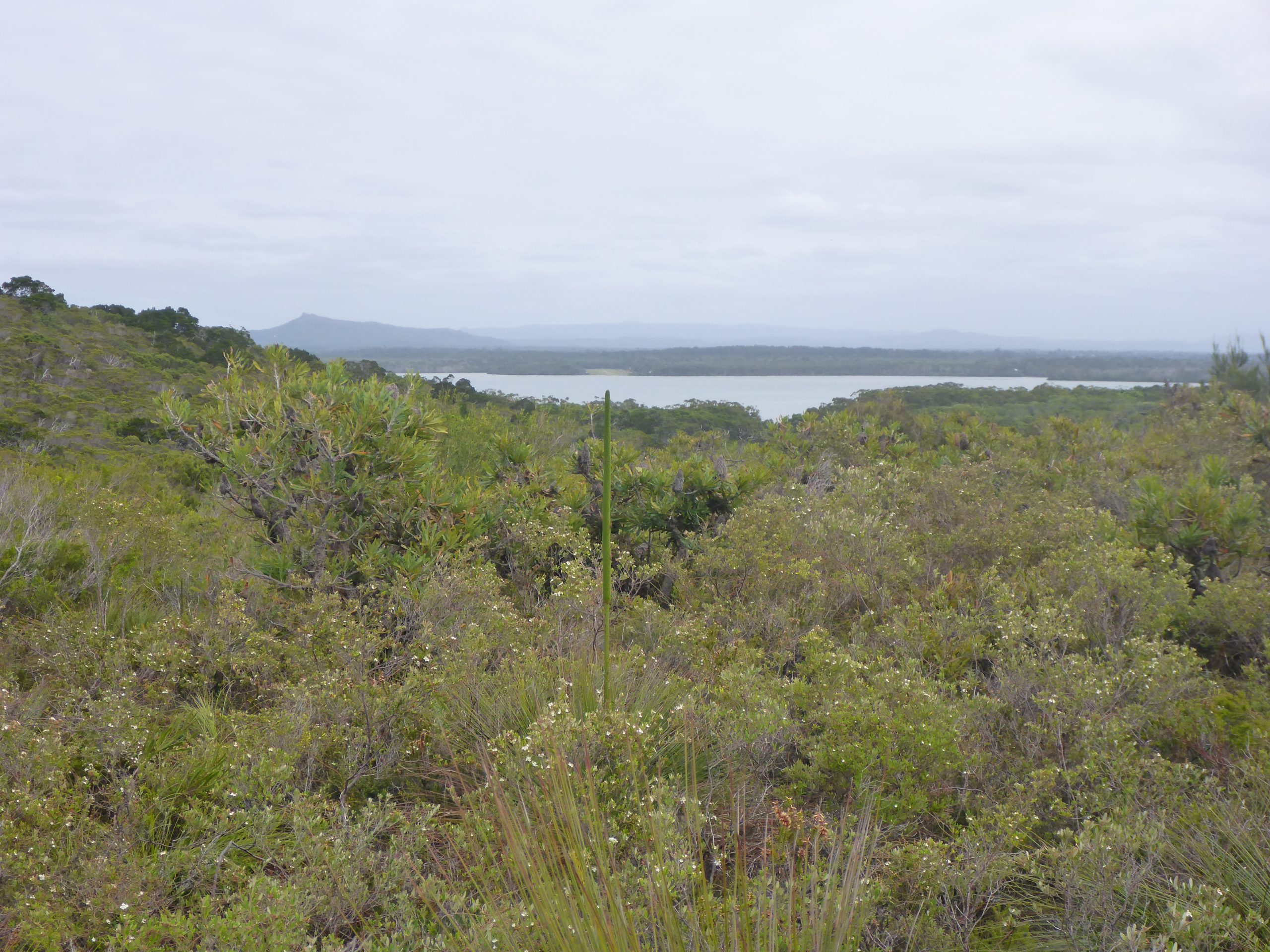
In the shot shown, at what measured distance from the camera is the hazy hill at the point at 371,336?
293 feet

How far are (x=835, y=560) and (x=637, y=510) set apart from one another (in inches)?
88.3

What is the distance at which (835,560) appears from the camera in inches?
271

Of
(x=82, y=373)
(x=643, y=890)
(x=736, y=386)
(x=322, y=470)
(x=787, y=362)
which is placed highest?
(x=787, y=362)

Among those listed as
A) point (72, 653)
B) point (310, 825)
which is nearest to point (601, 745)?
point (310, 825)

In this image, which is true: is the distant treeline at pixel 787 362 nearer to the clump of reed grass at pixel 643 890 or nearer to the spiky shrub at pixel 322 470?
the spiky shrub at pixel 322 470

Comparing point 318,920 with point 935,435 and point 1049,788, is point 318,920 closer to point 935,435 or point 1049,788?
point 1049,788

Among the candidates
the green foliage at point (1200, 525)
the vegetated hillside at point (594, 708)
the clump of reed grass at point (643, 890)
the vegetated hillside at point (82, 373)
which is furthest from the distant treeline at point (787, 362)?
the clump of reed grass at point (643, 890)

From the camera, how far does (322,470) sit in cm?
599

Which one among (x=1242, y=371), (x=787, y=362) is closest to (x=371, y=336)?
(x=787, y=362)

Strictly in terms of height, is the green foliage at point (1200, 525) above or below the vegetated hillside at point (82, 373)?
below

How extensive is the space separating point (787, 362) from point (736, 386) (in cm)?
2456

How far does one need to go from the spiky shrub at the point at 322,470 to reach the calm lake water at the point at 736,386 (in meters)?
7.81

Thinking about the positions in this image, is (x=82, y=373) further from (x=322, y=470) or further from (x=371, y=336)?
(x=371, y=336)

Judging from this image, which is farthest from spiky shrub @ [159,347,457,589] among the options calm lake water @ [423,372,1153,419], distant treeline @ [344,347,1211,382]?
distant treeline @ [344,347,1211,382]
